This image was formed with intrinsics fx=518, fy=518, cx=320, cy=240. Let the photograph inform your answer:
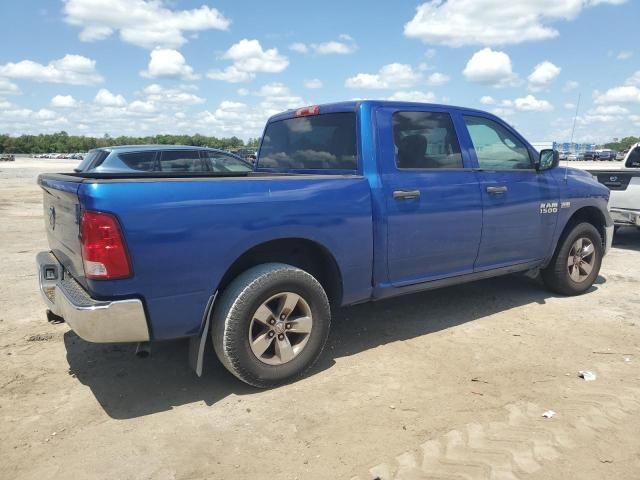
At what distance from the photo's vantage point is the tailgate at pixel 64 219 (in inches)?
118

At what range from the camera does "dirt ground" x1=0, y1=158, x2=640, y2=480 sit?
8.84 feet

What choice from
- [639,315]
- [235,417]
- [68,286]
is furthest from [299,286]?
[639,315]

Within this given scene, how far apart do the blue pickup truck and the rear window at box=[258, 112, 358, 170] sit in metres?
0.02

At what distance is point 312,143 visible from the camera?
4.53 m

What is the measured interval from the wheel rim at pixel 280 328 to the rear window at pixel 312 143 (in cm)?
122

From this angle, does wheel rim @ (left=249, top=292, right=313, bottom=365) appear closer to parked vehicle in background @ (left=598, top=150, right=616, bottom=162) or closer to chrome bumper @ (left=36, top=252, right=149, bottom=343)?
chrome bumper @ (left=36, top=252, right=149, bottom=343)

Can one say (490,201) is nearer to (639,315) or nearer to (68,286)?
(639,315)

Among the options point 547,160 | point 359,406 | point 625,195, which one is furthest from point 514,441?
point 625,195

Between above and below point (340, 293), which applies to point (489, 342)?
below

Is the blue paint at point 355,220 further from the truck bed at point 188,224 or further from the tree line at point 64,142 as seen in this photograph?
the tree line at point 64,142

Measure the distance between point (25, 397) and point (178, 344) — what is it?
1.20 metres

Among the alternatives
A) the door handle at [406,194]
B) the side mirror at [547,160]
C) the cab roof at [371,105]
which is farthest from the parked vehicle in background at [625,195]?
the door handle at [406,194]

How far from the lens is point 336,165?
420 cm

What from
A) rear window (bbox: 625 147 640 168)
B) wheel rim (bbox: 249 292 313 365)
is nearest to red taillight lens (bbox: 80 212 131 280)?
wheel rim (bbox: 249 292 313 365)
